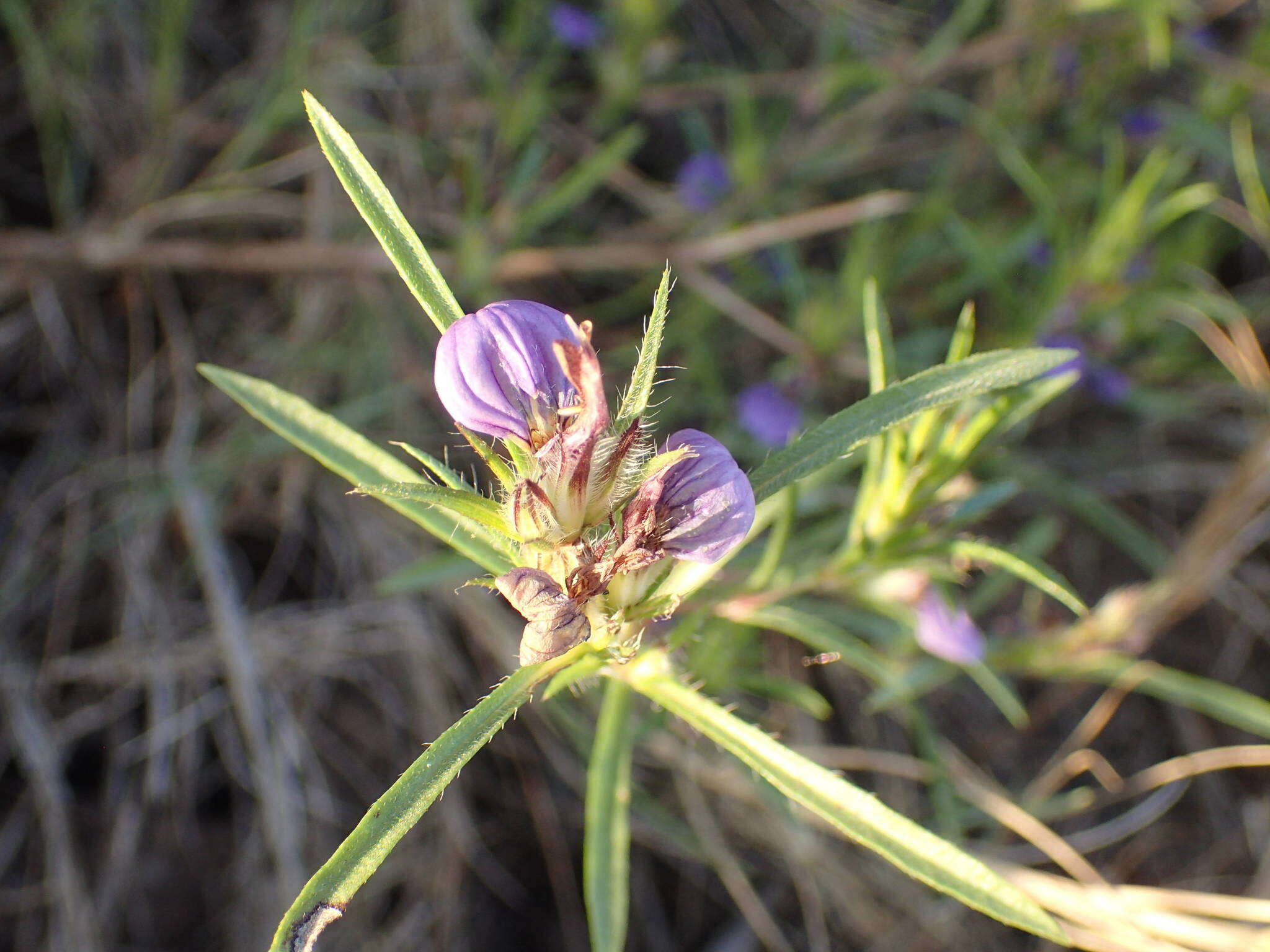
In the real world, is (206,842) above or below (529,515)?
below

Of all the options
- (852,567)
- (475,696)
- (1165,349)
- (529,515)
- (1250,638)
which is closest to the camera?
(529,515)

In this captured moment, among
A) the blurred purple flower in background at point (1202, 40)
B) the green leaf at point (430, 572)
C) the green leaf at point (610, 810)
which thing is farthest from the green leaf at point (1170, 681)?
the blurred purple flower in background at point (1202, 40)

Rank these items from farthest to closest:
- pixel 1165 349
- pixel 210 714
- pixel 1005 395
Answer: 1. pixel 1165 349
2. pixel 210 714
3. pixel 1005 395

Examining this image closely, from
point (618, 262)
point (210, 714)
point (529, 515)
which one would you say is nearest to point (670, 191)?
point (618, 262)

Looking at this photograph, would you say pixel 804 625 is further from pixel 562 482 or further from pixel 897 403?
pixel 562 482

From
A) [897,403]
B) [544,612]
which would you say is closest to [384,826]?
[544,612]

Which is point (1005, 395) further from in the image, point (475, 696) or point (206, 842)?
point (206, 842)

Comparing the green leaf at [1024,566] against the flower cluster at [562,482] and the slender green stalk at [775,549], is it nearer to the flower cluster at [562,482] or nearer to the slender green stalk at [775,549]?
the slender green stalk at [775,549]
